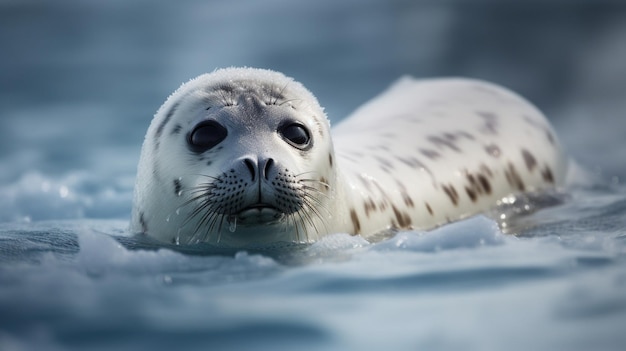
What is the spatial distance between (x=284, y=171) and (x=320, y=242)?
39 cm

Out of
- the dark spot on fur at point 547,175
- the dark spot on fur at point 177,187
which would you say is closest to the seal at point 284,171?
the dark spot on fur at point 177,187

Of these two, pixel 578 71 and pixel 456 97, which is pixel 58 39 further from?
pixel 456 97

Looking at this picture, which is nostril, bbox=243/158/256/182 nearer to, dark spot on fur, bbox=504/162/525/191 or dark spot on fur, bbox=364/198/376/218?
dark spot on fur, bbox=364/198/376/218

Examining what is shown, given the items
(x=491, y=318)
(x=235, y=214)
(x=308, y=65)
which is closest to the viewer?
(x=491, y=318)

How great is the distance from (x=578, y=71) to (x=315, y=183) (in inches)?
289

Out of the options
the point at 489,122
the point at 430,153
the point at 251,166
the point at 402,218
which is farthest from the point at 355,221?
the point at 489,122

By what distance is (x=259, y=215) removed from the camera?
3.61 meters

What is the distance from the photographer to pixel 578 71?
10562 mm

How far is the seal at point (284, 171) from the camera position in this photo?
362 centimetres

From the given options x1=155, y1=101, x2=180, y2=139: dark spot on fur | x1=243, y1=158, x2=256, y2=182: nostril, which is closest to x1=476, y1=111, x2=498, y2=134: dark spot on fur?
x1=155, y1=101, x2=180, y2=139: dark spot on fur

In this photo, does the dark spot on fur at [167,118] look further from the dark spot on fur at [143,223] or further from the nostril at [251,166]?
the nostril at [251,166]

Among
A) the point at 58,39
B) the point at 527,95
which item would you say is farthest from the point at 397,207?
the point at 58,39

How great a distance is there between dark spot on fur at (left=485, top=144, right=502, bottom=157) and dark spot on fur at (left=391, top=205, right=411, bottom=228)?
1.00 meters

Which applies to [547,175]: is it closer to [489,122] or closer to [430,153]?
[489,122]
